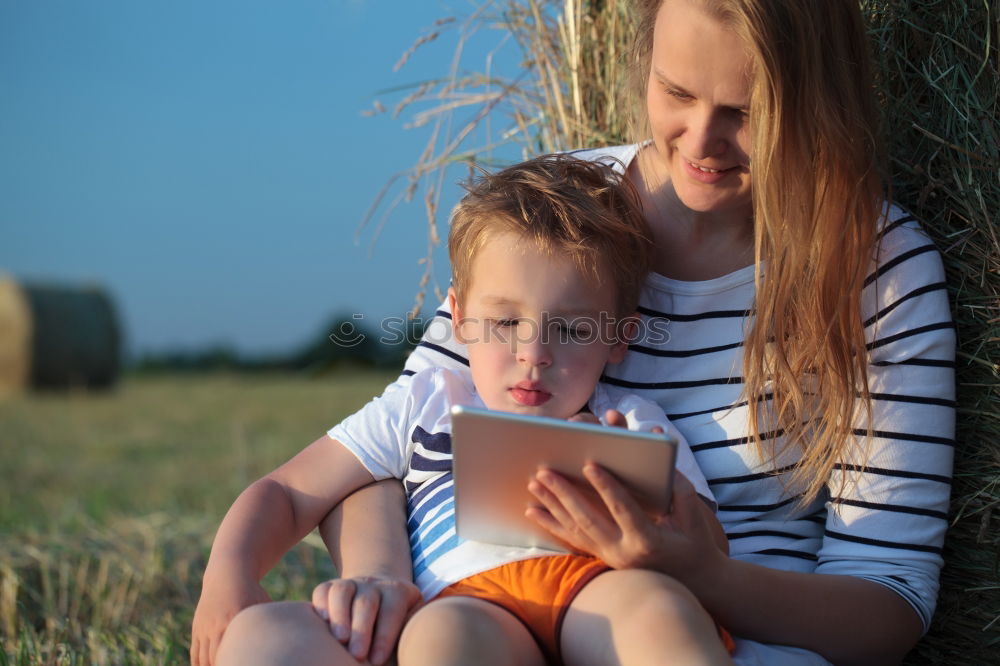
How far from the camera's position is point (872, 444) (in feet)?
5.27

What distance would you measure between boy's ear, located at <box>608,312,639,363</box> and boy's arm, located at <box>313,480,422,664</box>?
16.8 inches

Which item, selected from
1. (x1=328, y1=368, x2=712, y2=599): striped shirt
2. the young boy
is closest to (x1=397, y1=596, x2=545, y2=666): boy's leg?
the young boy

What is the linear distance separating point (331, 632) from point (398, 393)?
19.7 inches

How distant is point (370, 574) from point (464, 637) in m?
0.33

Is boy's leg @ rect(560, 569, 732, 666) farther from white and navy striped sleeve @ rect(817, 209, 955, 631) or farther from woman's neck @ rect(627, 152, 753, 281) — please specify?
woman's neck @ rect(627, 152, 753, 281)

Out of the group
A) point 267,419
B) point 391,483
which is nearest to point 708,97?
point 391,483

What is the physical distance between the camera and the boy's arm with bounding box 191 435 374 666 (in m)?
1.53

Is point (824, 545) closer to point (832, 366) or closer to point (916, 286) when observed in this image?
point (832, 366)

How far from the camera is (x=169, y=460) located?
551 cm

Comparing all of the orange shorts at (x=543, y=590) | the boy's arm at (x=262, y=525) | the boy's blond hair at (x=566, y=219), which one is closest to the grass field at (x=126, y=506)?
the boy's arm at (x=262, y=525)

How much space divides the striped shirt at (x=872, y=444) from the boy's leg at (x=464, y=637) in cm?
47

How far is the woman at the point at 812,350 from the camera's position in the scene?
1.54m

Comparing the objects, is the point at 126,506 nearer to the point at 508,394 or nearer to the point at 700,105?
the point at 508,394
